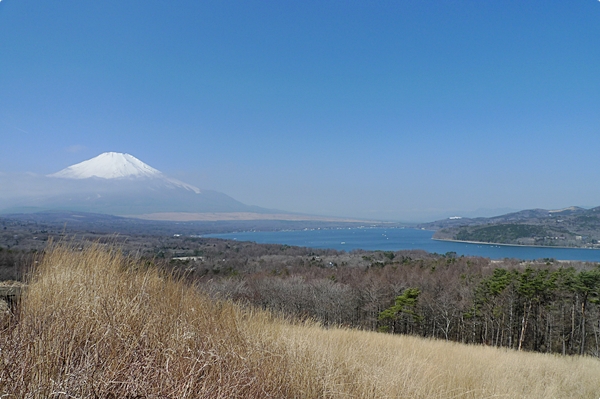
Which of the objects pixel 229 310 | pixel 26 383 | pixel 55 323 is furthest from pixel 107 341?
pixel 229 310

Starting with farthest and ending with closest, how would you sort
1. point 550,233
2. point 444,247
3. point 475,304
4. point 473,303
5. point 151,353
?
point 444,247 → point 550,233 → point 473,303 → point 475,304 → point 151,353

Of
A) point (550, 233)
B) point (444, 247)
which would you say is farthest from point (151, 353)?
point (550, 233)

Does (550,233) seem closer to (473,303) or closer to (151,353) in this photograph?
(473,303)

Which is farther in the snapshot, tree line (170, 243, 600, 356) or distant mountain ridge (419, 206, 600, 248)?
distant mountain ridge (419, 206, 600, 248)

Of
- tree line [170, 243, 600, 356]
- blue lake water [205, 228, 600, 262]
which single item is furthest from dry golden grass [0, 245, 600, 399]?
blue lake water [205, 228, 600, 262]

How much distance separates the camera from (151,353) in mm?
2385

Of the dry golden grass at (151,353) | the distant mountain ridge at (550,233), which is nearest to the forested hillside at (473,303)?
the dry golden grass at (151,353)

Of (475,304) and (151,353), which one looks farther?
(475,304)

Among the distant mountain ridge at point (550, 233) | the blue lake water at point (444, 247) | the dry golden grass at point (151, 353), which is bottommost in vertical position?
the blue lake water at point (444, 247)

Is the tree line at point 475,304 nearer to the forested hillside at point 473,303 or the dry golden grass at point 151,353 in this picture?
the forested hillside at point 473,303

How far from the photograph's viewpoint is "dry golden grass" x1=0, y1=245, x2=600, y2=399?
6.27 feet

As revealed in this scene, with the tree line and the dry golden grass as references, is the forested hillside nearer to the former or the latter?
the tree line

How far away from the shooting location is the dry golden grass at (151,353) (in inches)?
75.2

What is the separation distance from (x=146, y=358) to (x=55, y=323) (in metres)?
0.77
